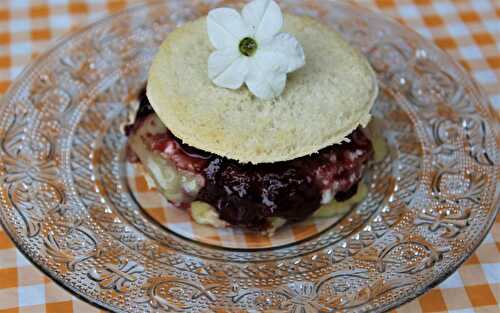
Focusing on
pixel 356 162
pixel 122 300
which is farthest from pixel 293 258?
pixel 122 300

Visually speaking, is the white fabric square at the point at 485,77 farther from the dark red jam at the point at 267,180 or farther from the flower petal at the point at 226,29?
the flower petal at the point at 226,29

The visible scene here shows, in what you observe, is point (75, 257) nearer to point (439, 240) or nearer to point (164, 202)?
point (164, 202)

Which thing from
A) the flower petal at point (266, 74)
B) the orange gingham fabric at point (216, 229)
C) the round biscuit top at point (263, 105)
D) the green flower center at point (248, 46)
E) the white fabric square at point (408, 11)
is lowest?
the orange gingham fabric at point (216, 229)

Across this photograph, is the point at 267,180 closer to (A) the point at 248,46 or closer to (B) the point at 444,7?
(A) the point at 248,46

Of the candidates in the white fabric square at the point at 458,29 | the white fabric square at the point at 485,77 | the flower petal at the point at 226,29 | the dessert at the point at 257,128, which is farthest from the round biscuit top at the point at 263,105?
the white fabric square at the point at 458,29

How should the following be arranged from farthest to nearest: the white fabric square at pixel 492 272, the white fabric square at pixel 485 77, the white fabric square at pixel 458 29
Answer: the white fabric square at pixel 458 29 → the white fabric square at pixel 485 77 → the white fabric square at pixel 492 272

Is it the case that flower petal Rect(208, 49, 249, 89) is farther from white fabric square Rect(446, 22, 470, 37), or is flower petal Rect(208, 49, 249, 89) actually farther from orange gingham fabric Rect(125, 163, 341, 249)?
white fabric square Rect(446, 22, 470, 37)

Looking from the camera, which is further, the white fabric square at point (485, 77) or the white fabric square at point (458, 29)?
the white fabric square at point (458, 29)

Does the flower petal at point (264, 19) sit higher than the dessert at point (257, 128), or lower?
higher
